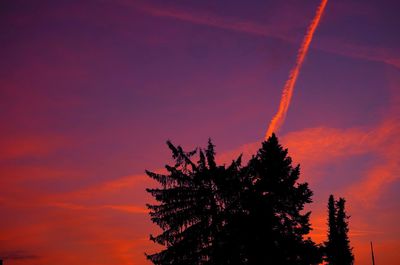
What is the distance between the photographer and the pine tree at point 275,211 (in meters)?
26.7

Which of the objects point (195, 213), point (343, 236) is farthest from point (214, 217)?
point (343, 236)

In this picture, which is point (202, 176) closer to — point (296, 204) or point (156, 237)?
point (156, 237)

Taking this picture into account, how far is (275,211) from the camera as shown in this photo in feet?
97.6

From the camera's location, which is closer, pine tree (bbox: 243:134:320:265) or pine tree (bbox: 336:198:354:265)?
pine tree (bbox: 243:134:320:265)

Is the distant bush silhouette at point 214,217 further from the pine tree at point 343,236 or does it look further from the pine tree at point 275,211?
the pine tree at point 343,236

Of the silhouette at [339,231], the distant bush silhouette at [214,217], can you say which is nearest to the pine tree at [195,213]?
the distant bush silhouette at [214,217]

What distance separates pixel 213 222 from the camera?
81.8ft

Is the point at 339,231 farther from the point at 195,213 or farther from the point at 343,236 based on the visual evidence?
the point at 195,213

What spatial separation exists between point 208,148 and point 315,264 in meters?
11.5

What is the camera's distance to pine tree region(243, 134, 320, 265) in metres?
26.7

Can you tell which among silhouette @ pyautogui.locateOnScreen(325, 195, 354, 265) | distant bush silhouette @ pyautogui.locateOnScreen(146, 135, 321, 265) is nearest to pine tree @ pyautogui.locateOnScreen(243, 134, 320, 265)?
distant bush silhouette @ pyautogui.locateOnScreen(146, 135, 321, 265)

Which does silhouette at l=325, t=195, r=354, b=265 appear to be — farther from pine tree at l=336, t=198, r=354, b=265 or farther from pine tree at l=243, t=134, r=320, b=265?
pine tree at l=243, t=134, r=320, b=265

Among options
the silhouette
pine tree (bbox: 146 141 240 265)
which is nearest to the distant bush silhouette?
pine tree (bbox: 146 141 240 265)

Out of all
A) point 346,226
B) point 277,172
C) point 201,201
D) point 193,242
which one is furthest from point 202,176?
point 346,226
